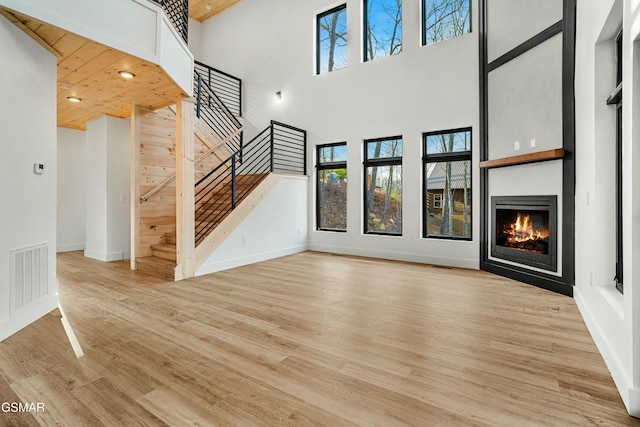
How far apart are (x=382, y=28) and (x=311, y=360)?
6523mm

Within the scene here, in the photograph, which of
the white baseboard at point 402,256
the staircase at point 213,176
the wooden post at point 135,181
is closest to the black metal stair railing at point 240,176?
the staircase at point 213,176

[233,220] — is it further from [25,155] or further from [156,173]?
[25,155]

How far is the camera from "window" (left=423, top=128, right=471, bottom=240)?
543 cm

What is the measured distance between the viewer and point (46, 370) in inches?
82.2

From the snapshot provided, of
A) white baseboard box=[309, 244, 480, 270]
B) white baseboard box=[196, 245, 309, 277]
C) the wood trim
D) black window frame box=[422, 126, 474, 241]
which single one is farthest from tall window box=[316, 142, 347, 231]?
the wood trim

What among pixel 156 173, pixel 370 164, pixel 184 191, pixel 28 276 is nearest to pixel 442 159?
pixel 370 164

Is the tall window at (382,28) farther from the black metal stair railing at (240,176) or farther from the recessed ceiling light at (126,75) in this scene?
the recessed ceiling light at (126,75)

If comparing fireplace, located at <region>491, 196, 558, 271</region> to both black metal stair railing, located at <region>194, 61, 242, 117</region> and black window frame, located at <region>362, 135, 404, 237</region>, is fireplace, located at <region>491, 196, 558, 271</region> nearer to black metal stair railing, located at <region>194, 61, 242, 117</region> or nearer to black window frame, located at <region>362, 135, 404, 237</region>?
black window frame, located at <region>362, 135, 404, 237</region>

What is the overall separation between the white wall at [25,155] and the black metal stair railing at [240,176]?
201 cm

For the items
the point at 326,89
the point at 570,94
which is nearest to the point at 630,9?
the point at 570,94

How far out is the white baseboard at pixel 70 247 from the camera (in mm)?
6732

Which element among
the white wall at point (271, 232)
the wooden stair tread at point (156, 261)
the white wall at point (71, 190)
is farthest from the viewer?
the white wall at point (71, 190)

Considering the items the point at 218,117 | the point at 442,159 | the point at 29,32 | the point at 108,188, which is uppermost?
the point at 218,117

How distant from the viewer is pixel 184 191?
4.55 m
